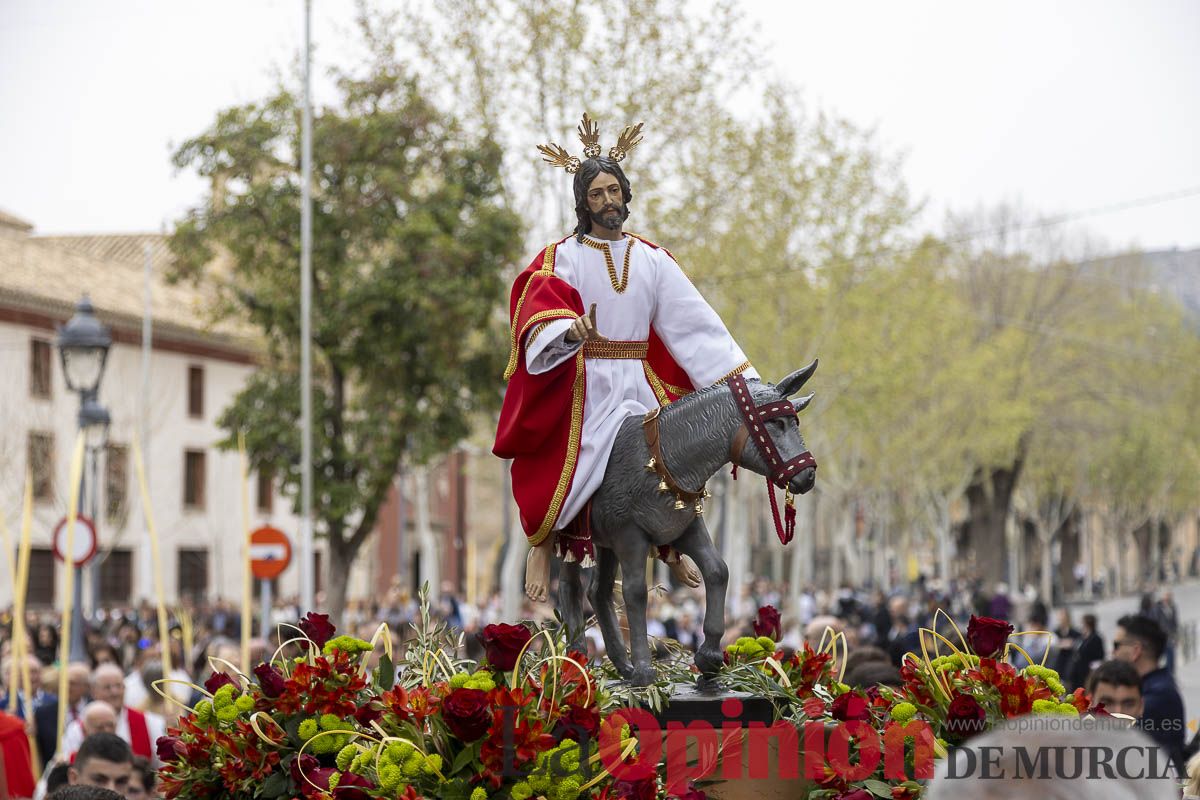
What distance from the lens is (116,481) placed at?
41.4 meters

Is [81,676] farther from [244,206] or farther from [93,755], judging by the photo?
[244,206]

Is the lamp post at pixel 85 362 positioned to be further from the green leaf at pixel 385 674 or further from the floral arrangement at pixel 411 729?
the green leaf at pixel 385 674

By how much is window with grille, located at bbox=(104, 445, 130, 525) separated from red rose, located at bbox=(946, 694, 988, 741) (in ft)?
121

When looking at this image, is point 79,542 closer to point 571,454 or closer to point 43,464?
point 571,454

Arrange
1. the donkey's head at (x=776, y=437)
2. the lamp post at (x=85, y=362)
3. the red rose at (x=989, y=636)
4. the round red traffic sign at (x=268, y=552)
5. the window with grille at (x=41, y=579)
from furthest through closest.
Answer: the window with grille at (x=41, y=579)
the round red traffic sign at (x=268, y=552)
the lamp post at (x=85, y=362)
the donkey's head at (x=776, y=437)
the red rose at (x=989, y=636)

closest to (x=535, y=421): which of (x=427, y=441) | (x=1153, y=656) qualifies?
(x=1153, y=656)

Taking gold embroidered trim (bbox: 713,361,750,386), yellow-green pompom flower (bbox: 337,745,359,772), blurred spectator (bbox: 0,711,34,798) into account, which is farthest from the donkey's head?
blurred spectator (bbox: 0,711,34,798)

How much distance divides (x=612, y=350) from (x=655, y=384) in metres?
0.19

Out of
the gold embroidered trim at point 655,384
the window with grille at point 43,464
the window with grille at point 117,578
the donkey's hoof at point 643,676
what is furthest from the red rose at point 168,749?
the window with grille at point 117,578

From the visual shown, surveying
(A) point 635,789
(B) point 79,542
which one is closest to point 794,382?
(A) point 635,789

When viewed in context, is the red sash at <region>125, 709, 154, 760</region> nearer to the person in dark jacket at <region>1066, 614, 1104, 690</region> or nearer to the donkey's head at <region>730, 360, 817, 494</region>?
the donkey's head at <region>730, 360, 817, 494</region>

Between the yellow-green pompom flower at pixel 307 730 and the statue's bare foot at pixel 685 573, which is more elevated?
the statue's bare foot at pixel 685 573

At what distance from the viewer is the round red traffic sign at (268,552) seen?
1655 cm

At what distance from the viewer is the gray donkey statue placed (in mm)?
4891
